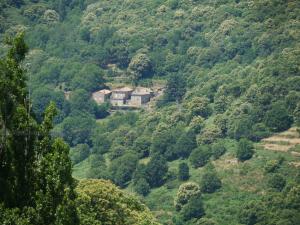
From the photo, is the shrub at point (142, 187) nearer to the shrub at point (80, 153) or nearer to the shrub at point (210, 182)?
the shrub at point (210, 182)

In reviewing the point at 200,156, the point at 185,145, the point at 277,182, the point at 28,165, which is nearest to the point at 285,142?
the point at 277,182

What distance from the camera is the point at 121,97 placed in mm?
106500

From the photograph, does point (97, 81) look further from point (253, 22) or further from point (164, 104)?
point (253, 22)

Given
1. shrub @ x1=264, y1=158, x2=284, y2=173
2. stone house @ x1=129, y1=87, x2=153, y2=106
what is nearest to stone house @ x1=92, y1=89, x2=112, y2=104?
stone house @ x1=129, y1=87, x2=153, y2=106

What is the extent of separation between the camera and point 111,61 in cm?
11800

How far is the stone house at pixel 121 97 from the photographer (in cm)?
10619

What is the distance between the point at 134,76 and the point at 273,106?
25289 mm

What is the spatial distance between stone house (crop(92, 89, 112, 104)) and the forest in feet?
4.18

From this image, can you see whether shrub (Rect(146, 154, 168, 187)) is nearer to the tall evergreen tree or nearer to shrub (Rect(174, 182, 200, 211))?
shrub (Rect(174, 182, 200, 211))

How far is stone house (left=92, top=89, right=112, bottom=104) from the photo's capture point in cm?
10750

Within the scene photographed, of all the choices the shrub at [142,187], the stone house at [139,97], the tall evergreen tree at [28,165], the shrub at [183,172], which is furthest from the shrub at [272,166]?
the tall evergreen tree at [28,165]

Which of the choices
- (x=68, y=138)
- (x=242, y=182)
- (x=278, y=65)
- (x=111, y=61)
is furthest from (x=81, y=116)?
(x=242, y=182)

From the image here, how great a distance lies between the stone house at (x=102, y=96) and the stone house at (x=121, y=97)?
0.78 meters

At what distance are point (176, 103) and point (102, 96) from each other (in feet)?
29.5
